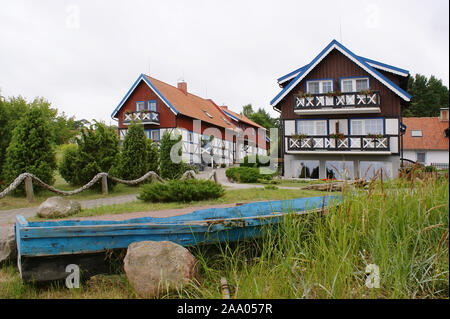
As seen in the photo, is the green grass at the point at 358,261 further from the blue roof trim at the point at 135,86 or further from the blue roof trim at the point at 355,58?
the blue roof trim at the point at 135,86

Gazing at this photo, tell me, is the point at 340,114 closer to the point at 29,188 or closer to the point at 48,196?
the point at 48,196

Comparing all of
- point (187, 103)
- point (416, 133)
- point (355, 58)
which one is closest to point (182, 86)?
point (187, 103)

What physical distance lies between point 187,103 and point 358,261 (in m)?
28.5

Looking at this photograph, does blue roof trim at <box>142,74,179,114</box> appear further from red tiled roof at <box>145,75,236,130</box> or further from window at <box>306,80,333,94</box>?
window at <box>306,80,333,94</box>

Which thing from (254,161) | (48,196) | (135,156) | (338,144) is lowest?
(48,196)

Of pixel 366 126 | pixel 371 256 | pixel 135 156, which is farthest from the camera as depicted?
pixel 366 126

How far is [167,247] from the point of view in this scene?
418 cm

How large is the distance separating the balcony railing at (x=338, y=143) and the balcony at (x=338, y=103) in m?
1.66

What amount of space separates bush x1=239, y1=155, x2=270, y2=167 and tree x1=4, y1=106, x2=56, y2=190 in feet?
47.4

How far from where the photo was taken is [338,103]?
21438 millimetres

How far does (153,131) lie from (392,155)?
1786 cm

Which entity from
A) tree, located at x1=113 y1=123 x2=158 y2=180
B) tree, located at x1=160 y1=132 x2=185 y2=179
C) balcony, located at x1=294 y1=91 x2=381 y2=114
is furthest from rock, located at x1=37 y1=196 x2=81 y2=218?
balcony, located at x1=294 y1=91 x2=381 y2=114

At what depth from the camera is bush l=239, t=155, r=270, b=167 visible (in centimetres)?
2455
